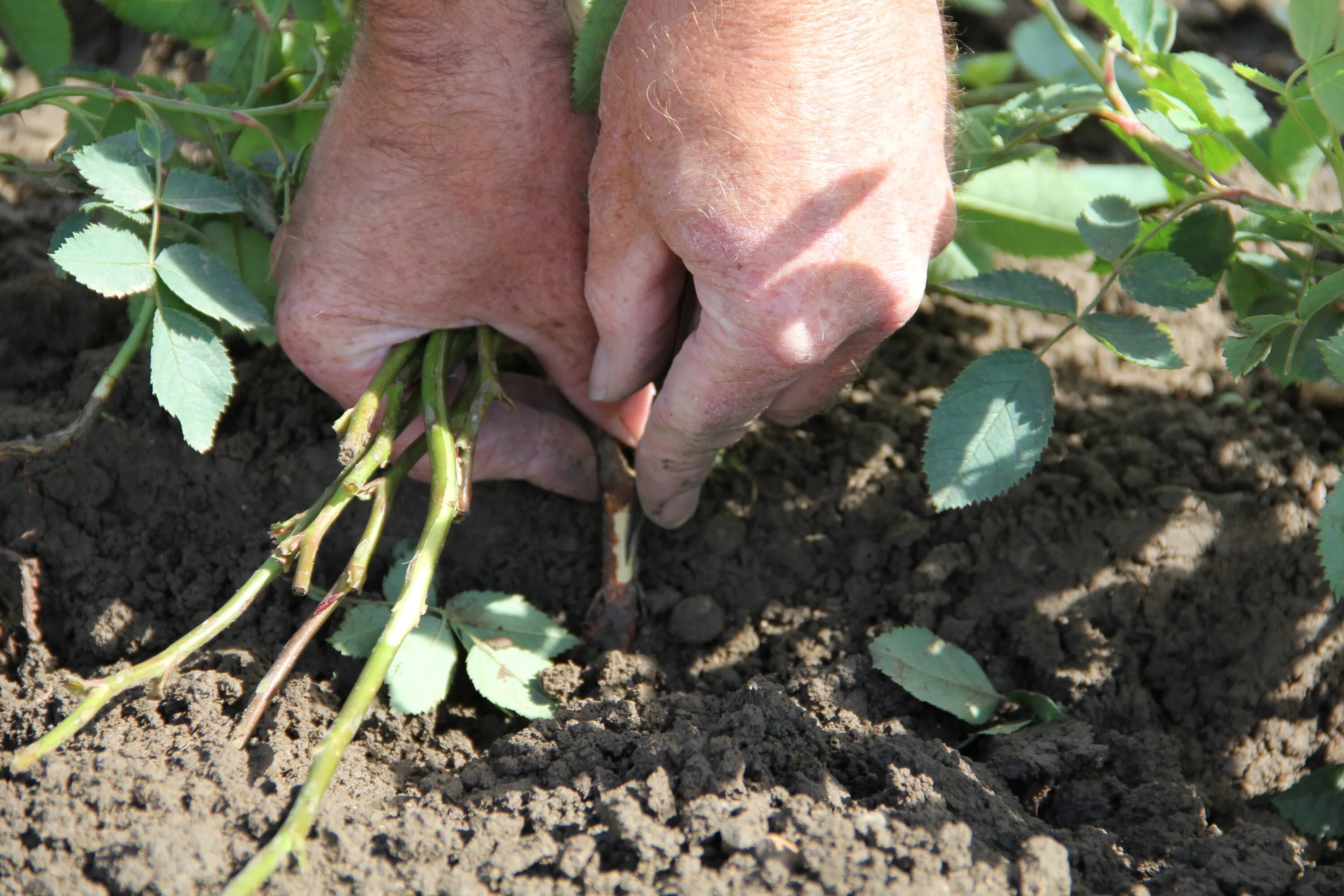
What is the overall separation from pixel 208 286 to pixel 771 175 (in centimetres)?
75

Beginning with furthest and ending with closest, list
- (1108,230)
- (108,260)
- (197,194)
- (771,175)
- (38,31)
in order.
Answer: (38,31), (1108,230), (197,194), (108,260), (771,175)

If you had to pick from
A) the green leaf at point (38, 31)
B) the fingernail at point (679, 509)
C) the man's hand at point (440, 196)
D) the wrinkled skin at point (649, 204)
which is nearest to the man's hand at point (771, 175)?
the wrinkled skin at point (649, 204)

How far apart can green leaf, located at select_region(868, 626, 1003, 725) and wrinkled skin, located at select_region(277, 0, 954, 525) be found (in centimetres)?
36

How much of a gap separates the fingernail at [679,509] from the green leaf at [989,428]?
35 centimetres

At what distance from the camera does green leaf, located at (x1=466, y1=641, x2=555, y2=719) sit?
1.31m

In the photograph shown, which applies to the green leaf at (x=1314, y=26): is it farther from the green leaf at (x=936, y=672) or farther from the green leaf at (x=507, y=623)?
the green leaf at (x=507, y=623)

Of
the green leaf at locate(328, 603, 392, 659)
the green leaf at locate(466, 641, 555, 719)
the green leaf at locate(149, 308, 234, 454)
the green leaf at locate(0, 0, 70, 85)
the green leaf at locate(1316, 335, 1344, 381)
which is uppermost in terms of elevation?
the green leaf at locate(0, 0, 70, 85)

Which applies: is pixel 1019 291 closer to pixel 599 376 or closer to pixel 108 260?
pixel 599 376

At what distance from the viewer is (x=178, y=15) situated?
160 cm

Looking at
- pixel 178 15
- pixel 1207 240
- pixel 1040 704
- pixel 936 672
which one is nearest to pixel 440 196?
pixel 178 15

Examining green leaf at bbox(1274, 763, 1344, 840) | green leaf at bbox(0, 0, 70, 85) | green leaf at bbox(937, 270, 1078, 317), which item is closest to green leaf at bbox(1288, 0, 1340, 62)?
green leaf at bbox(937, 270, 1078, 317)

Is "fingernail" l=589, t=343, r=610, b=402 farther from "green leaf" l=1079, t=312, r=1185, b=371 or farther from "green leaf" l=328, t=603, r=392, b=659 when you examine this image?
"green leaf" l=1079, t=312, r=1185, b=371

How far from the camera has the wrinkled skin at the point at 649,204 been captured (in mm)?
1128

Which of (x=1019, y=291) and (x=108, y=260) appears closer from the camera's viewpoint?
(x=108, y=260)
